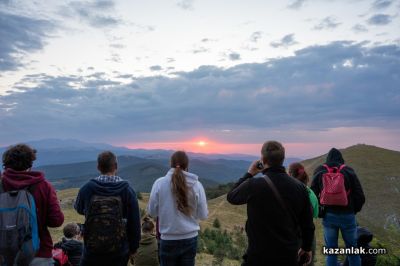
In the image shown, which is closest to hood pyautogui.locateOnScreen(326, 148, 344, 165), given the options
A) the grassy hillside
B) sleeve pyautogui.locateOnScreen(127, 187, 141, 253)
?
sleeve pyautogui.locateOnScreen(127, 187, 141, 253)

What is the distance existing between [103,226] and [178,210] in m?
1.20

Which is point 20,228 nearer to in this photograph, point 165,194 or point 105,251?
point 105,251

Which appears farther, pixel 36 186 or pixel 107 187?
pixel 107 187

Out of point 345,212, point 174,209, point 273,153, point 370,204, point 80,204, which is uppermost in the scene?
point 273,153

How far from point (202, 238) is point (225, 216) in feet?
29.7

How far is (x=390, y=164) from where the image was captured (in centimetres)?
3784

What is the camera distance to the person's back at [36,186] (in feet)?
16.0

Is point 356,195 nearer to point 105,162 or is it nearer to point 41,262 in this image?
point 105,162

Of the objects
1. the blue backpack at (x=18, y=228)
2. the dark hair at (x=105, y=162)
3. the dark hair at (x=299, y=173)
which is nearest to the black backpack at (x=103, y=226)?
the dark hair at (x=105, y=162)

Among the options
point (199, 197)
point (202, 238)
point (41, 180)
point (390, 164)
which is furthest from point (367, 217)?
point (41, 180)

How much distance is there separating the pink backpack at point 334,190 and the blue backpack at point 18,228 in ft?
16.1

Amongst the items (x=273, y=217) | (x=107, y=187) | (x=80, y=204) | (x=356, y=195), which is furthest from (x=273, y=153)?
(x=356, y=195)

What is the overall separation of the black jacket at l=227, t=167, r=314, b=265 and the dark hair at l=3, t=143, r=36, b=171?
272cm

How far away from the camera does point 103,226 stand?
16.2 ft
